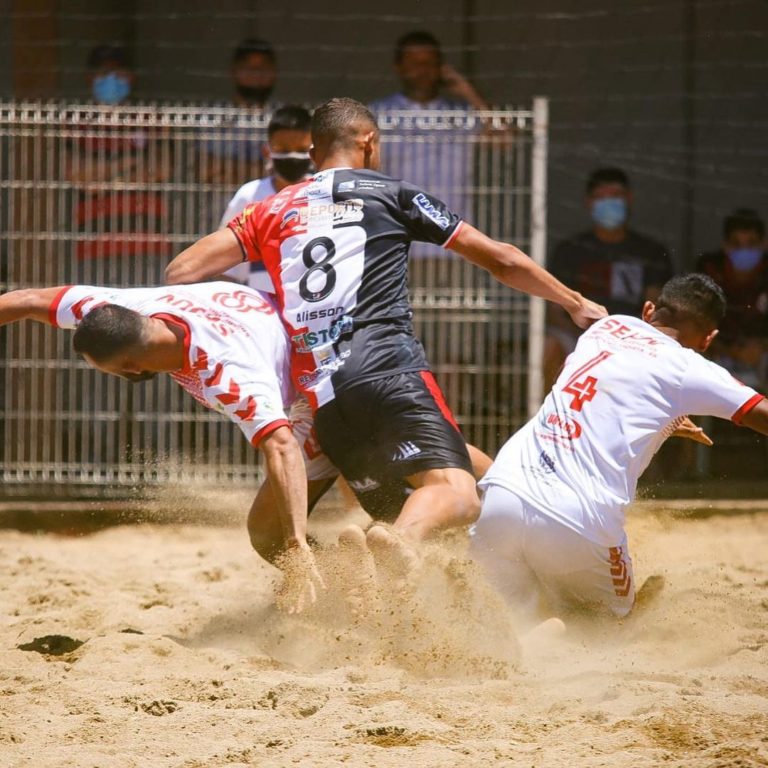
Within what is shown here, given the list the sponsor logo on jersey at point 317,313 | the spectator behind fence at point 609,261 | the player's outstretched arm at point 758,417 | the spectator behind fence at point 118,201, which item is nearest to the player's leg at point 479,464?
the sponsor logo on jersey at point 317,313

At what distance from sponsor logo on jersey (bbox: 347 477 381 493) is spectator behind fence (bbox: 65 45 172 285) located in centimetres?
309

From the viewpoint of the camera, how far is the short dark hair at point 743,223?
842 cm

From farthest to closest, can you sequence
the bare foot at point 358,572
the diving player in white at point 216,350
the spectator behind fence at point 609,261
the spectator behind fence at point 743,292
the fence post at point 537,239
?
1. the spectator behind fence at point 743,292
2. the spectator behind fence at point 609,261
3. the fence post at point 537,239
4. the diving player in white at point 216,350
5. the bare foot at point 358,572

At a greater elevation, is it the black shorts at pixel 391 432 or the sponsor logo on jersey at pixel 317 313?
the sponsor logo on jersey at pixel 317 313

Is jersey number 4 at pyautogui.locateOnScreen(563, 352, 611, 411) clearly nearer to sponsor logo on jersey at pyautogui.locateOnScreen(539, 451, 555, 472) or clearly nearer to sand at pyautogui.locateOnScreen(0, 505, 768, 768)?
sponsor logo on jersey at pyautogui.locateOnScreen(539, 451, 555, 472)

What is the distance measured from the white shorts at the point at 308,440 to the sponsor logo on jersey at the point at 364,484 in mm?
226

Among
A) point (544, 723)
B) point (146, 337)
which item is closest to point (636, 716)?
point (544, 723)

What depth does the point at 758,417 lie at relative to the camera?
4.40m

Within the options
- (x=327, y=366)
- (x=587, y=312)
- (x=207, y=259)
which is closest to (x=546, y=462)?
(x=587, y=312)

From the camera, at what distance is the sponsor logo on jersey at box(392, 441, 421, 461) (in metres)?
4.48

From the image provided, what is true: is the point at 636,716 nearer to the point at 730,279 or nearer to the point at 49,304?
the point at 49,304

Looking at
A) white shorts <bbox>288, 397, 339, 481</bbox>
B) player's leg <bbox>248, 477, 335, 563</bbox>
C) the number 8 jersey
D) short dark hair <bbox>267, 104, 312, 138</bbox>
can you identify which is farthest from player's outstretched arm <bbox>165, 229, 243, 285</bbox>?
short dark hair <bbox>267, 104, 312, 138</bbox>

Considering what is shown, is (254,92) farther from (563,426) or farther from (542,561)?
(542,561)

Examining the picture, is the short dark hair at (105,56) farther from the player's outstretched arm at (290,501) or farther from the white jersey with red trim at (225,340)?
the player's outstretched arm at (290,501)
